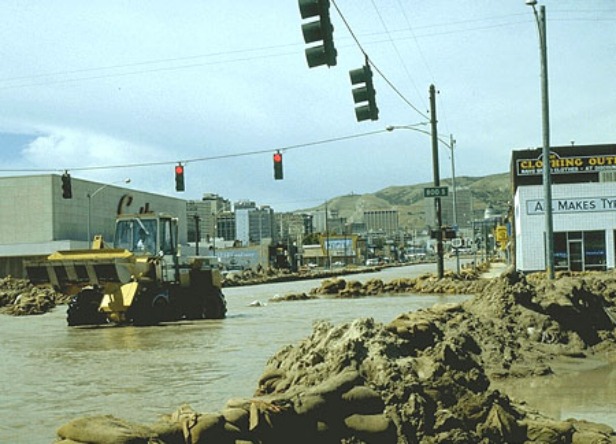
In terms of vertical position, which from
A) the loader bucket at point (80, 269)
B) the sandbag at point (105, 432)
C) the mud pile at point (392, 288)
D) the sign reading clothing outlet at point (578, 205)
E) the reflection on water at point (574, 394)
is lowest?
the mud pile at point (392, 288)

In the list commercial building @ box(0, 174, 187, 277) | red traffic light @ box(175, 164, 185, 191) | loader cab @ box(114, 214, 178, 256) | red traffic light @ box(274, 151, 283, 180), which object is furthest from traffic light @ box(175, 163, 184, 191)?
commercial building @ box(0, 174, 187, 277)

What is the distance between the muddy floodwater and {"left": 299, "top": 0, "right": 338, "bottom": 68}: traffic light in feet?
16.7

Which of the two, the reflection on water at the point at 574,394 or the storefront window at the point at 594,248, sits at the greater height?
the storefront window at the point at 594,248

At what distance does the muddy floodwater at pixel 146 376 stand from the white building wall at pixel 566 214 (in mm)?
28252

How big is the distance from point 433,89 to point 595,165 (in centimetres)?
2700

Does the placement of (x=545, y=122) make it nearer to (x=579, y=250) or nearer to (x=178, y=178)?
(x=178, y=178)

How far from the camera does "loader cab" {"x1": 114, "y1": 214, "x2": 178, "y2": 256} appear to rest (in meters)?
24.2

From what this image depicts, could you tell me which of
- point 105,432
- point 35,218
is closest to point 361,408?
point 105,432

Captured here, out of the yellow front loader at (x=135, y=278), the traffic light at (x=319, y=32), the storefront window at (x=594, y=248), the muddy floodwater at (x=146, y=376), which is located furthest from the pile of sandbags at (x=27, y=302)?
the storefront window at (x=594, y=248)

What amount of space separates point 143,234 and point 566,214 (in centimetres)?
3197

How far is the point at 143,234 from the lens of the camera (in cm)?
2419

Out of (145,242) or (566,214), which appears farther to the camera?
(566,214)

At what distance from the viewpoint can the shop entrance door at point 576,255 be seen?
48319mm

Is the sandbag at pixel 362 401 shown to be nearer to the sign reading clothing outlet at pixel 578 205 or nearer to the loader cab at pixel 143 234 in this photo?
the loader cab at pixel 143 234
